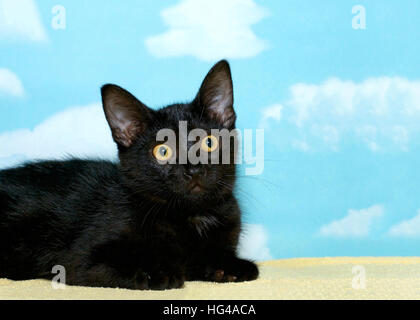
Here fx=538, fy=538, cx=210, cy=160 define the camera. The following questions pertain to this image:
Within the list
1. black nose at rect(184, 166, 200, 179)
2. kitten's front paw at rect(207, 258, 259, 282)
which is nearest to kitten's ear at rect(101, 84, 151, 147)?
black nose at rect(184, 166, 200, 179)

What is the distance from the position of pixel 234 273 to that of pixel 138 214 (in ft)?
1.25

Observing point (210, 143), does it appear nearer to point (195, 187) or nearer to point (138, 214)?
point (195, 187)

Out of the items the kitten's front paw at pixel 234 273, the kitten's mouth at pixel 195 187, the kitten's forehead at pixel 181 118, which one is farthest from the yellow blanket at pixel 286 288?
the kitten's forehead at pixel 181 118

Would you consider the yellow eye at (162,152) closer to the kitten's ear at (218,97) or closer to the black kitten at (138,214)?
the black kitten at (138,214)

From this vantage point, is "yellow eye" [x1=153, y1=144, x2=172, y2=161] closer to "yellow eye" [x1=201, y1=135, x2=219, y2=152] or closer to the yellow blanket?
"yellow eye" [x1=201, y1=135, x2=219, y2=152]

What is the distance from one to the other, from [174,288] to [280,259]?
1134 millimetres

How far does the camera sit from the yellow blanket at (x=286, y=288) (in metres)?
1.54

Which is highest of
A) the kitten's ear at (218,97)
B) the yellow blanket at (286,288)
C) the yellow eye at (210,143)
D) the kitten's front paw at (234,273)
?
the kitten's ear at (218,97)

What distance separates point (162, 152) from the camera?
180cm

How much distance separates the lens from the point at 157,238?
5.91 ft

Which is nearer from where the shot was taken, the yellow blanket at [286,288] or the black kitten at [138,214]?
the yellow blanket at [286,288]

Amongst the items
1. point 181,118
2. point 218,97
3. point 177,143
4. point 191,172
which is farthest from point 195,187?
point 218,97

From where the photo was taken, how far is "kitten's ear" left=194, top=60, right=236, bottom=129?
1.90 meters
